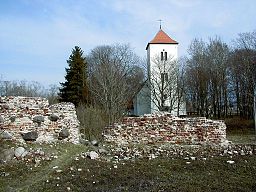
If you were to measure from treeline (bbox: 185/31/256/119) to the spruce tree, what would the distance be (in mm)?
10112

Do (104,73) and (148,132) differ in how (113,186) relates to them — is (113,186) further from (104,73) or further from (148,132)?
(104,73)

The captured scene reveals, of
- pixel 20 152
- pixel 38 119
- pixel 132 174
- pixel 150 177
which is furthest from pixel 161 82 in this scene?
pixel 150 177

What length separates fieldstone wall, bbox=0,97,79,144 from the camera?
365 inches

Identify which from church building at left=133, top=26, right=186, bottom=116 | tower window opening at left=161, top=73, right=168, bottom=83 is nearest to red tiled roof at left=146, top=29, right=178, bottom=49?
church building at left=133, top=26, right=186, bottom=116

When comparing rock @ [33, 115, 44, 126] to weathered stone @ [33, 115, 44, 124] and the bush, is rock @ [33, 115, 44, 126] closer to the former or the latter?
weathered stone @ [33, 115, 44, 124]

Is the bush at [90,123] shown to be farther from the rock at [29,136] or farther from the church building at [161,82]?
the church building at [161,82]

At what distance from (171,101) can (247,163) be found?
22.9 m

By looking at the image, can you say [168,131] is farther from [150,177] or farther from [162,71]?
[162,71]

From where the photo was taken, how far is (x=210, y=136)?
1055 centimetres

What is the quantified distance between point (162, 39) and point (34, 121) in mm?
27873

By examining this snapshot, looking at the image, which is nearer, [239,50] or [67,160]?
[67,160]

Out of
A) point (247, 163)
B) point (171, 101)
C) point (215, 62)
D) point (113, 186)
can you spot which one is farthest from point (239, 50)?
point (113, 186)

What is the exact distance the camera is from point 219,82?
30938mm

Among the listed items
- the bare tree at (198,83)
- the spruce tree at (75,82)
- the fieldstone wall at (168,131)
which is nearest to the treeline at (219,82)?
the bare tree at (198,83)
